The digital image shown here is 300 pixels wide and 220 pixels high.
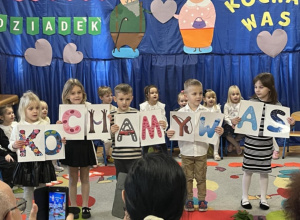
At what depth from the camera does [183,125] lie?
343 centimetres

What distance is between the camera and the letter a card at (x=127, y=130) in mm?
3311

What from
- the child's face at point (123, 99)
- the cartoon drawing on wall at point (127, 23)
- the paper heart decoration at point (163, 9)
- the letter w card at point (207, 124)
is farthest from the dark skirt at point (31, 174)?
the paper heart decoration at point (163, 9)

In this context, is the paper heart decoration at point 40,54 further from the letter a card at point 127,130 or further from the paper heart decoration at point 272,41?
the paper heart decoration at point 272,41

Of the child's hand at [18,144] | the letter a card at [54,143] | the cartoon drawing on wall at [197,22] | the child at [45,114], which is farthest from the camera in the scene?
the cartoon drawing on wall at [197,22]

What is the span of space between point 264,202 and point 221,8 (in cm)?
361

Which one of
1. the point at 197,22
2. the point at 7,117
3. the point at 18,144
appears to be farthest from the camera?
the point at 197,22

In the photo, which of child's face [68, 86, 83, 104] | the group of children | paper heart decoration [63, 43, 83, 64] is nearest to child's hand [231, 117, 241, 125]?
the group of children

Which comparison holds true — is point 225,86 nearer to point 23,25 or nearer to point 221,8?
point 221,8

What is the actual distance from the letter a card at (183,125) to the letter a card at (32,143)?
46.8 inches

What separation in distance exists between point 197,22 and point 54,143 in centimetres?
372

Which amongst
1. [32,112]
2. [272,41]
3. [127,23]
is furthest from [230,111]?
[32,112]

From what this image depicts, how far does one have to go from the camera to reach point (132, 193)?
1191 mm

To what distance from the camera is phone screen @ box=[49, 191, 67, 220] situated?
232 centimetres

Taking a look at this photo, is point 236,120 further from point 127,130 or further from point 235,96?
point 235,96
